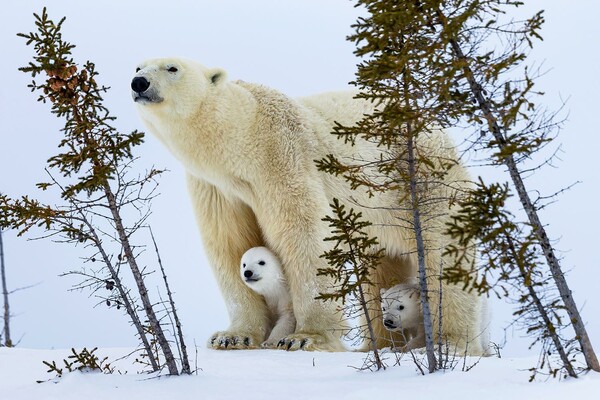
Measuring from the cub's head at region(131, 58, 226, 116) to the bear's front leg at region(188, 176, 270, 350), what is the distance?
1.15m

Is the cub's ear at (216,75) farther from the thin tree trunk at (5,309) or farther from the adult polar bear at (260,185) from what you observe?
the thin tree trunk at (5,309)

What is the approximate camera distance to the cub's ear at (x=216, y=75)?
8602 mm

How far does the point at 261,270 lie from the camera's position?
841 cm

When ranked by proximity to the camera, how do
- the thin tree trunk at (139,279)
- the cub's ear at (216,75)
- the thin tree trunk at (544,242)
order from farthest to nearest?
the cub's ear at (216,75) → the thin tree trunk at (139,279) → the thin tree trunk at (544,242)

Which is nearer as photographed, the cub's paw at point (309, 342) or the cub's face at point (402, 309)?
the cub's paw at point (309, 342)

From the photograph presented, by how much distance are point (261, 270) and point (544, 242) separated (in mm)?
3731

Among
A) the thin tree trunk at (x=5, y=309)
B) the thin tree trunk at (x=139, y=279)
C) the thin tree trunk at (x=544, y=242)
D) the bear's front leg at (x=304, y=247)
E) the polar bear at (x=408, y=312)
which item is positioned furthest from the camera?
the thin tree trunk at (x=5, y=309)

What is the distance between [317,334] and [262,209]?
1.38 m

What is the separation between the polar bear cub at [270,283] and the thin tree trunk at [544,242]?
12.0 ft

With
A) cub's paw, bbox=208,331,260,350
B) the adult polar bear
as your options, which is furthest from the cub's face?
cub's paw, bbox=208,331,260,350

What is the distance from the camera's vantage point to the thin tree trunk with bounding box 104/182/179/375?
Result: 20.1 feet

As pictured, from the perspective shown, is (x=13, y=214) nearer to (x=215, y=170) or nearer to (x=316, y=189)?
(x=215, y=170)

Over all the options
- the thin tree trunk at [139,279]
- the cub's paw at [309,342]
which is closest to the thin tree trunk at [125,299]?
the thin tree trunk at [139,279]

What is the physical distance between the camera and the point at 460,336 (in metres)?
8.82
